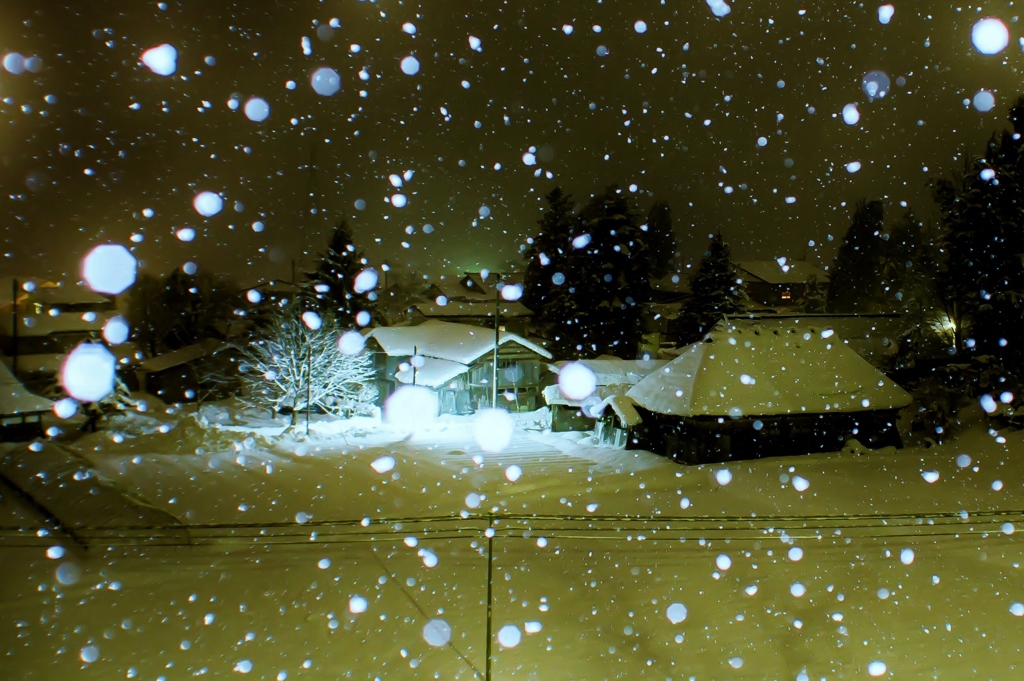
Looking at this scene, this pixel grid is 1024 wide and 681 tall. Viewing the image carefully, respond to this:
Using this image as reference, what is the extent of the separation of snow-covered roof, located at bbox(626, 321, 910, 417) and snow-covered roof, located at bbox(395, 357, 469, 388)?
948 centimetres

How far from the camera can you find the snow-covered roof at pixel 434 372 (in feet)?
94.2

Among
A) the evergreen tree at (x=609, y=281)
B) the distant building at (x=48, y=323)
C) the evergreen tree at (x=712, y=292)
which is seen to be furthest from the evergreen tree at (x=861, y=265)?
the distant building at (x=48, y=323)

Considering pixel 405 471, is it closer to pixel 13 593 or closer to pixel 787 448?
pixel 13 593

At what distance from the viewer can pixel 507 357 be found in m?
31.1

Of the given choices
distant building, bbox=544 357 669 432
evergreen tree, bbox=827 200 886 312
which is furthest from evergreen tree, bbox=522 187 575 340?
evergreen tree, bbox=827 200 886 312

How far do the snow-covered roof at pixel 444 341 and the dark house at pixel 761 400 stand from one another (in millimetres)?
9575

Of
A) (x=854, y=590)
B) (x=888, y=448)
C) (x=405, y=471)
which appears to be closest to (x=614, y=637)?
(x=854, y=590)

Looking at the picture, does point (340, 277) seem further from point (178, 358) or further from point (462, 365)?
point (462, 365)

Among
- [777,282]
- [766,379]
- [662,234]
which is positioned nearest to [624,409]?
[766,379]

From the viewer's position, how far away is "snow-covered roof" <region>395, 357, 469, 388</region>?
2872cm

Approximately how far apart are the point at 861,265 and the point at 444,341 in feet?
114

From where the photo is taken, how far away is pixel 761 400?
19438mm

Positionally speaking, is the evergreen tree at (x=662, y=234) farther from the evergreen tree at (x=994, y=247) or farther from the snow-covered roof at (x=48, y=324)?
the snow-covered roof at (x=48, y=324)

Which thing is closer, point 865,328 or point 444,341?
point 444,341
